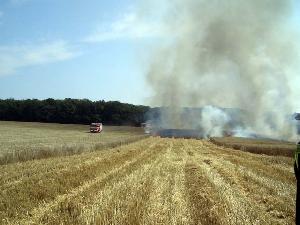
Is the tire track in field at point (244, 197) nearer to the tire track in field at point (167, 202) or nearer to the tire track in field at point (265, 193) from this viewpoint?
the tire track in field at point (265, 193)

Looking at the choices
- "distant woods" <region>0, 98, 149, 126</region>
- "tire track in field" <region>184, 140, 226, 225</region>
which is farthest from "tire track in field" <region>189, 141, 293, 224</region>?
"distant woods" <region>0, 98, 149, 126</region>

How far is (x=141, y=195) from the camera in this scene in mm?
14227

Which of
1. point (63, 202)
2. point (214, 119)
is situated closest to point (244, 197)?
point (63, 202)

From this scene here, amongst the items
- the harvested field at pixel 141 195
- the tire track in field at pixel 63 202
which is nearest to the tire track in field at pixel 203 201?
the harvested field at pixel 141 195

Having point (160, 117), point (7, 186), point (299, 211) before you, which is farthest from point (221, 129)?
point (299, 211)

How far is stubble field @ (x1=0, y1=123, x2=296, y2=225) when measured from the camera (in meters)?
11.2

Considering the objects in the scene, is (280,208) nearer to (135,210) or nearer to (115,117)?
(135,210)

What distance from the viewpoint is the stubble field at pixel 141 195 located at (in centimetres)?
1122

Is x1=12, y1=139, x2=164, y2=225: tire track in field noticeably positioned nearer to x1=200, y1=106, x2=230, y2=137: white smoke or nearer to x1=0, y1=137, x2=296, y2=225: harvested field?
x1=0, y1=137, x2=296, y2=225: harvested field

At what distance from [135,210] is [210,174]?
9.70 meters

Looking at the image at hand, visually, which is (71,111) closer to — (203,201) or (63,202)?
(63,202)

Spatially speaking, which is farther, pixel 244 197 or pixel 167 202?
pixel 244 197

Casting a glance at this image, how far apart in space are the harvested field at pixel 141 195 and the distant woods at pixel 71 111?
102781 mm

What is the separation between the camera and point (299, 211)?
7355 mm
